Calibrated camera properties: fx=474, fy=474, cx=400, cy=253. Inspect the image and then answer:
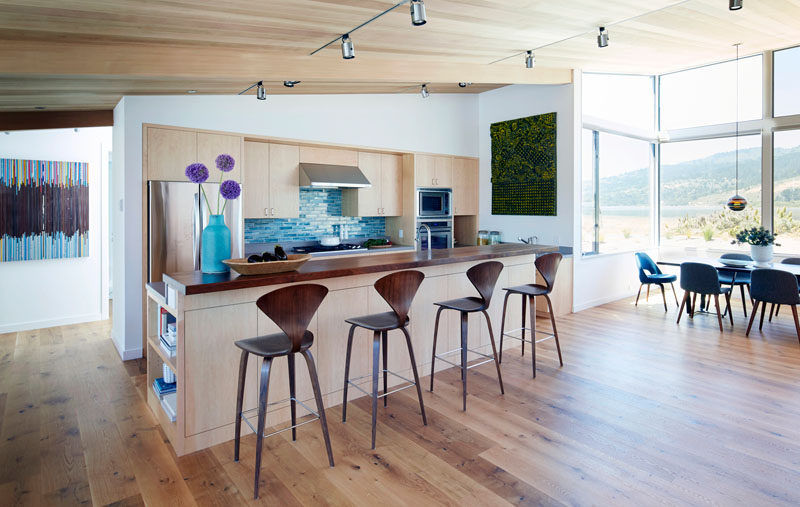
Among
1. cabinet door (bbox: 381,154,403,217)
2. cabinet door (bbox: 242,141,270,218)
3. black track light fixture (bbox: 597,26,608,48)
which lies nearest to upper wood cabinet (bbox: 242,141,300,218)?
cabinet door (bbox: 242,141,270,218)

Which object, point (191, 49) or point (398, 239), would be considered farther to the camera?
point (398, 239)

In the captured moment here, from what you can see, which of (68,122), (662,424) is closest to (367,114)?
(68,122)

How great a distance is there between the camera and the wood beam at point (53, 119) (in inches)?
193

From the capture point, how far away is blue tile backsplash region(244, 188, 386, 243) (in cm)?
579

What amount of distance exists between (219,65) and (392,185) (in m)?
3.27

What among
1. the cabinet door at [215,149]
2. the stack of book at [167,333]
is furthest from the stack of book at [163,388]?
the cabinet door at [215,149]

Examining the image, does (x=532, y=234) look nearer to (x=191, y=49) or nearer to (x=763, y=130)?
(x=763, y=130)

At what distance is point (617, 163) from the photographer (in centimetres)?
741

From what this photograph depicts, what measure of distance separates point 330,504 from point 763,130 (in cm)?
790

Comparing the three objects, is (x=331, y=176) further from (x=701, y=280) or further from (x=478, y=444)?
(x=701, y=280)

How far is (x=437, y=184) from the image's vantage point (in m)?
7.01

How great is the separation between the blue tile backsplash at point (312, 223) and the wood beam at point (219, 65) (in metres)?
2.00

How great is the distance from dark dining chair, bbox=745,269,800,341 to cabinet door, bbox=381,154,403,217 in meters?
4.34

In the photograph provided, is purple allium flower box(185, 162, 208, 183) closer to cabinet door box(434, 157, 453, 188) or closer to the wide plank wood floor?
the wide plank wood floor
